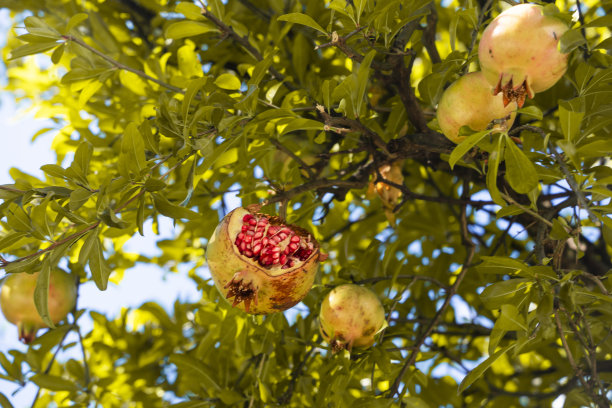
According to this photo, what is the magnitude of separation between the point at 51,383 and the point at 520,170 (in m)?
1.47

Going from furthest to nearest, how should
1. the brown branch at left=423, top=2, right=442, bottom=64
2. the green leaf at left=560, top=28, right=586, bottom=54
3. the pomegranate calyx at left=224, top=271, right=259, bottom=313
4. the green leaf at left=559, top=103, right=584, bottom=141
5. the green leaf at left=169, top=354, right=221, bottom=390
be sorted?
the green leaf at left=169, top=354, right=221, bottom=390, the brown branch at left=423, top=2, right=442, bottom=64, the pomegranate calyx at left=224, top=271, right=259, bottom=313, the green leaf at left=559, top=103, right=584, bottom=141, the green leaf at left=560, top=28, right=586, bottom=54

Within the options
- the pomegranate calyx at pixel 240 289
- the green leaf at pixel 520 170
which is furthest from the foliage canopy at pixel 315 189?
the pomegranate calyx at pixel 240 289

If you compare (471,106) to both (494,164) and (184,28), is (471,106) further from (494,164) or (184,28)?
(184,28)

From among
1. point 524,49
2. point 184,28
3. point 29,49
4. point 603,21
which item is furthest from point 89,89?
point 603,21

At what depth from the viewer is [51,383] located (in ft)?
5.70

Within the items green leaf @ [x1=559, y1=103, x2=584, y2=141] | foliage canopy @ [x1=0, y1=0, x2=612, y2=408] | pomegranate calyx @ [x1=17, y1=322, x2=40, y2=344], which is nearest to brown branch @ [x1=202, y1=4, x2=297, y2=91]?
foliage canopy @ [x1=0, y1=0, x2=612, y2=408]

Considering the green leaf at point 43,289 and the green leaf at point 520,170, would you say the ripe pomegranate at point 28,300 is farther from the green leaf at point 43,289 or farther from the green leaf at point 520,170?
the green leaf at point 520,170

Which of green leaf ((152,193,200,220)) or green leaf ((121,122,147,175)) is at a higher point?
green leaf ((121,122,147,175))

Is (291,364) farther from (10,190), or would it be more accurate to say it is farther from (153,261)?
(10,190)

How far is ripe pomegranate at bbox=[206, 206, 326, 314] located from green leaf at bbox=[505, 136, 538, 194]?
0.42 metres

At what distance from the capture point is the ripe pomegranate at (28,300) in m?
1.71

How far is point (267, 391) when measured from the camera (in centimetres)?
149

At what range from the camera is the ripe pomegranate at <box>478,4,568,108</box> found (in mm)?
938

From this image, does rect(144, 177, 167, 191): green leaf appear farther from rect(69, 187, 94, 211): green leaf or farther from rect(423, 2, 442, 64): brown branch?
rect(423, 2, 442, 64): brown branch
